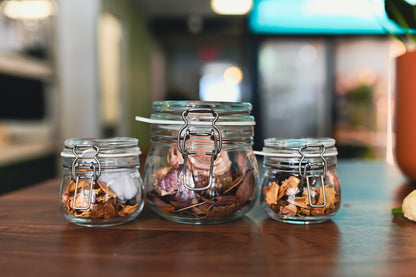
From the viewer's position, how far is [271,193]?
478 millimetres

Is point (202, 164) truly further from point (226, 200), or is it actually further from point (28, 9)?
point (28, 9)

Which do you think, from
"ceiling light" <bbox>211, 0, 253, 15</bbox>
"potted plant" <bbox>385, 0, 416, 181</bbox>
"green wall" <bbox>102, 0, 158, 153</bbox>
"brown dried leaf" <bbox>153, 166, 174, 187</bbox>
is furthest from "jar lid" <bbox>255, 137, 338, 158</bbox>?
"ceiling light" <bbox>211, 0, 253, 15</bbox>

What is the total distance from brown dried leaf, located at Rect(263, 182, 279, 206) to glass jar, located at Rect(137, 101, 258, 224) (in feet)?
0.06

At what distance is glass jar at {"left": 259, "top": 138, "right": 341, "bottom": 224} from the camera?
0.47 metres

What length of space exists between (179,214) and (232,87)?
428 inches

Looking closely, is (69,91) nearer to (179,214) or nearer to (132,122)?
(132,122)

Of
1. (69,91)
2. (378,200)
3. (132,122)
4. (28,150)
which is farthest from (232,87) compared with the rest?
(378,200)

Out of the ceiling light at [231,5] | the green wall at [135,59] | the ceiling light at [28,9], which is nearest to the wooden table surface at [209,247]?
the ceiling light at [28,9]

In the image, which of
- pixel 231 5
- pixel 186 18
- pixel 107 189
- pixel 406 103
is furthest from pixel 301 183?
pixel 186 18

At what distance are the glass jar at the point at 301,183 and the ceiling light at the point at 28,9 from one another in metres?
1.87

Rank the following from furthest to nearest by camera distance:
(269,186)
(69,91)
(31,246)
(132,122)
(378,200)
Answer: (132,122), (69,91), (378,200), (269,186), (31,246)

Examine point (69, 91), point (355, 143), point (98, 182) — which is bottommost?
point (355, 143)

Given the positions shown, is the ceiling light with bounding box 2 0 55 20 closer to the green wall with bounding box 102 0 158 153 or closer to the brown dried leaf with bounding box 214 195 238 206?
the green wall with bounding box 102 0 158 153

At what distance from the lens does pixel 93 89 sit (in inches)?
121
